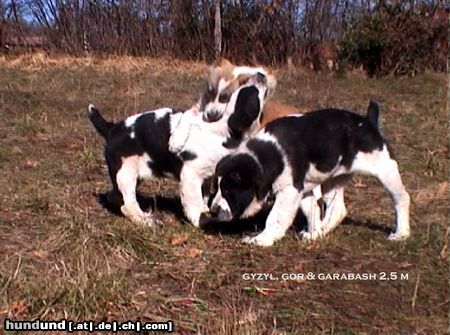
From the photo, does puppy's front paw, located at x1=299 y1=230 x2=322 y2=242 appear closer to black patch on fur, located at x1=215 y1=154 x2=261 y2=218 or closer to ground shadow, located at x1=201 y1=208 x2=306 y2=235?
ground shadow, located at x1=201 y1=208 x2=306 y2=235

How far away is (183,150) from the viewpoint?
5.89 m

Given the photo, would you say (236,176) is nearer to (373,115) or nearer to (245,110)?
(245,110)

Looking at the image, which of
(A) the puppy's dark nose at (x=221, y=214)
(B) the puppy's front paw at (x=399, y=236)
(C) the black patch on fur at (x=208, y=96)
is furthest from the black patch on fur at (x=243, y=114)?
(B) the puppy's front paw at (x=399, y=236)

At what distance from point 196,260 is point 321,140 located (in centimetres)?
138

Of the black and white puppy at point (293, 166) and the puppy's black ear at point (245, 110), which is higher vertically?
the puppy's black ear at point (245, 110)

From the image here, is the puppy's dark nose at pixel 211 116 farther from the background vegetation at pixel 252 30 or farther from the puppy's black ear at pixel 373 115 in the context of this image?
the background vegetation at pixel 252 30

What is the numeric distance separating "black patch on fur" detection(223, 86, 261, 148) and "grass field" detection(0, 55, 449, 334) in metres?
0.84

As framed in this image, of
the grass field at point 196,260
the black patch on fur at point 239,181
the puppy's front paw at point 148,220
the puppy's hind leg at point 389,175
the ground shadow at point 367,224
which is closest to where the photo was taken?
the grass field at point 196,260

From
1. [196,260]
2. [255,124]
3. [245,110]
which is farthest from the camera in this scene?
[255,124]

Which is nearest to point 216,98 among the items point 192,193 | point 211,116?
point 211,116

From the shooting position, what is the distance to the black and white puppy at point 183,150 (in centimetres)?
589

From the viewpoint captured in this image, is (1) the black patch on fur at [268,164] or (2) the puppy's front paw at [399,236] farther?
(2) the puppy's front paw at [399,236]

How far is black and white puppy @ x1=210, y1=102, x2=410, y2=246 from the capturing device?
5352mm

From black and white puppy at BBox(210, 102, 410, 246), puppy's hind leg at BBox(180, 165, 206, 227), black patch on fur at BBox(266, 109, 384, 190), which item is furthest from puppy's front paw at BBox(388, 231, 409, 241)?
puppy's hind leg at BBox(180, 165, 206, 227)
